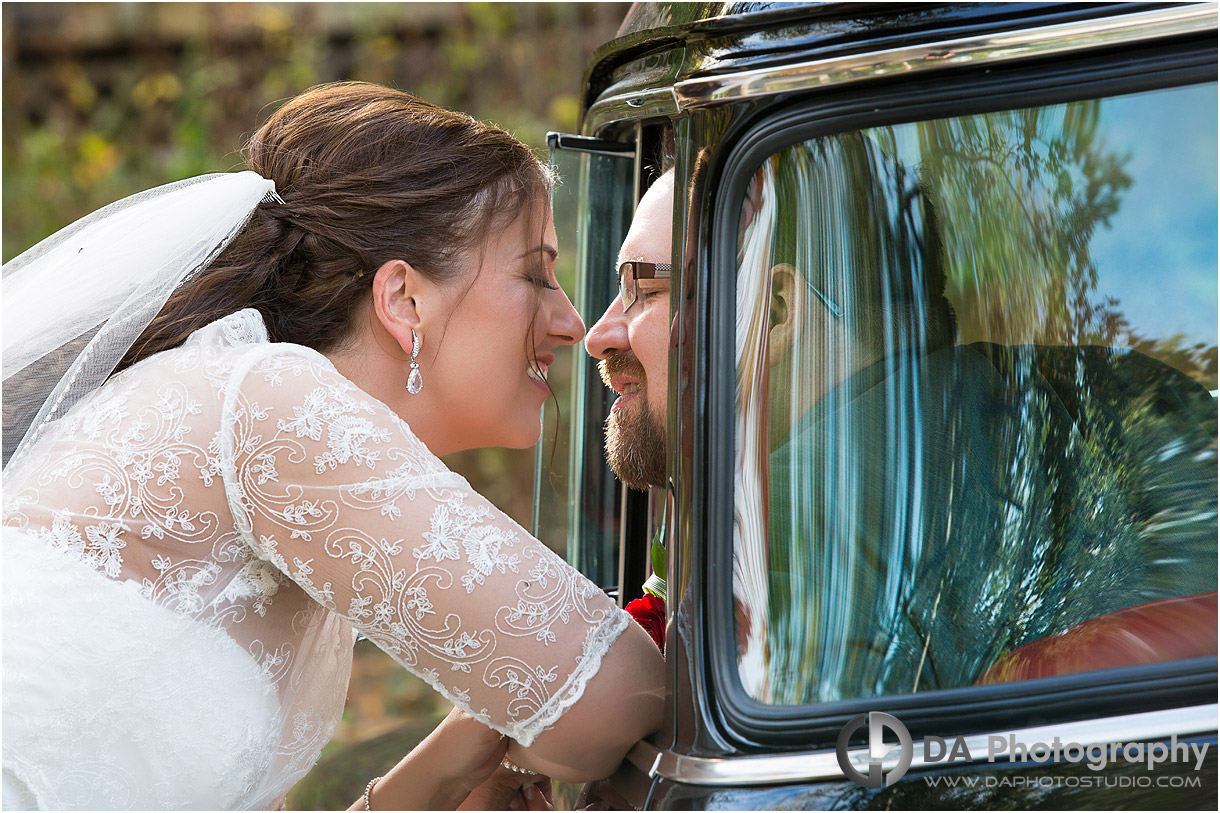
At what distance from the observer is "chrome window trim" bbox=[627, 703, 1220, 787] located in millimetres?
1169

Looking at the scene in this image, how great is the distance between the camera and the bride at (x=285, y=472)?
143 cm

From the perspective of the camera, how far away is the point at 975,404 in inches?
50.8

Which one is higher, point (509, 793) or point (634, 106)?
point (634, 106)

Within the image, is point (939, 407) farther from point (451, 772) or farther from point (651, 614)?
point (451, 772)

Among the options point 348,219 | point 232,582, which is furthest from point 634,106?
point 232,582

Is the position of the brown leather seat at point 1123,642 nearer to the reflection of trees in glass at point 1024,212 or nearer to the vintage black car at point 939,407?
the vintage black car at point 939,407

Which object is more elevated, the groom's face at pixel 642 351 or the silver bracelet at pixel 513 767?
the groom's face at pixel 642 351

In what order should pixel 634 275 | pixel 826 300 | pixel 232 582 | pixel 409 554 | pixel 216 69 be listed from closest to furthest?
pixel 826 300 < pixel 409 554 < pixel 232 582 < pixel 634 275 < pixel 216 69

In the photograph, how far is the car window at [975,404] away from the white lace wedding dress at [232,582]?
345 millimetres

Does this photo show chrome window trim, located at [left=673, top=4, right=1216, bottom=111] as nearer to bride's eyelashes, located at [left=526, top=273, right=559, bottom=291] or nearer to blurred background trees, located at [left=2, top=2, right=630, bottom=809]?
bride's eyelashes, located at [left=526, top=273, right=559, bottom=291]

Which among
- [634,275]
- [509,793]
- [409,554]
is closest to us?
[409,554]

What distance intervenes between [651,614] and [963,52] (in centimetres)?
110

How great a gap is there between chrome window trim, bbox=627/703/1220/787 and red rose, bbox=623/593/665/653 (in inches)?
19.9

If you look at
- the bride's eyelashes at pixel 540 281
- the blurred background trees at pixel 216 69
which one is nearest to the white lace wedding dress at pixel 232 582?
the bride's eyelashes at pixel 540 281
